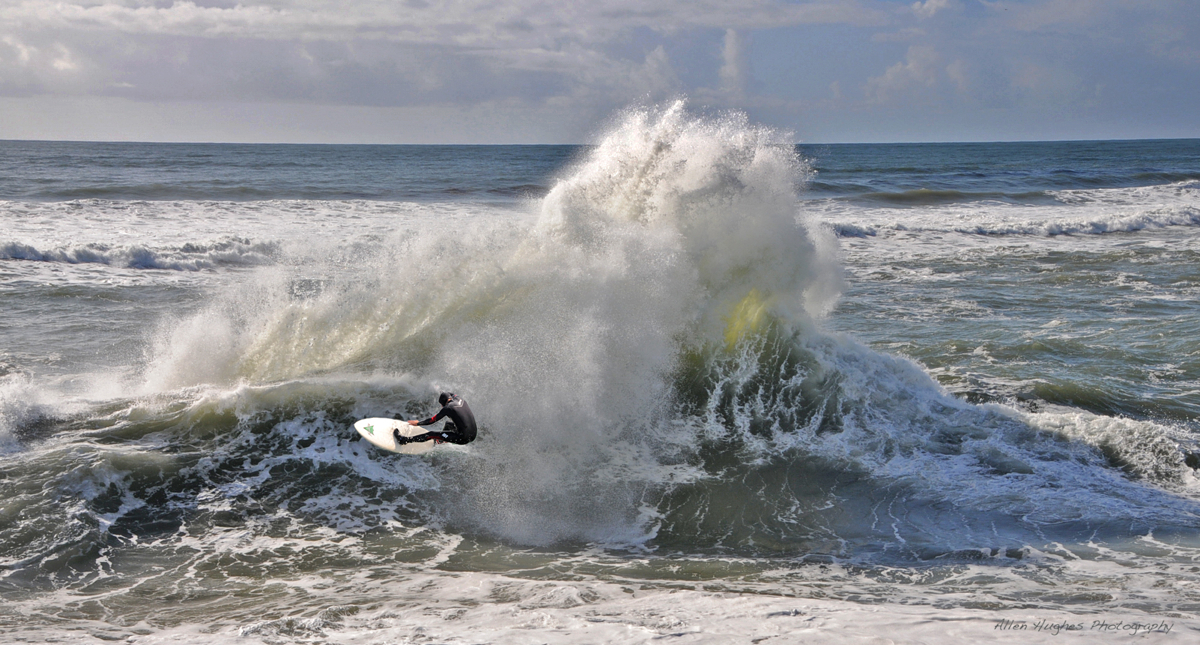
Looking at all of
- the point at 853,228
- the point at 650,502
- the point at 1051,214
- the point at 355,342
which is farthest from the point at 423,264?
the point at 1051,214

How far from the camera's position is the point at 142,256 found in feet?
63.6

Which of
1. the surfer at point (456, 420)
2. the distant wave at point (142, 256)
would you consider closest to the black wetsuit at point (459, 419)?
the surfer at point (456, 420)

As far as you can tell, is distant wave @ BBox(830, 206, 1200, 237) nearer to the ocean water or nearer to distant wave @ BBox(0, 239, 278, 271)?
the ocean water

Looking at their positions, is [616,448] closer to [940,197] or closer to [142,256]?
[142,256]

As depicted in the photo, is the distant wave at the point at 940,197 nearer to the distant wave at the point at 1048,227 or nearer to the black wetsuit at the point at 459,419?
the distant wave at the point at 1048,227

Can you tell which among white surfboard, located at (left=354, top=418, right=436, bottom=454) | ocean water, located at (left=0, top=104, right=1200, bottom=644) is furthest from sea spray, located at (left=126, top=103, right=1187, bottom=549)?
white surfboard, located at (left=354, top=418, right=436, bottom=454)

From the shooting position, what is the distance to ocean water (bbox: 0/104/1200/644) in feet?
18.9

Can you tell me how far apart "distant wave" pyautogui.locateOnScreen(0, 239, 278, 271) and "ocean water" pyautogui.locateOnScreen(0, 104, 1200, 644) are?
3774 mm

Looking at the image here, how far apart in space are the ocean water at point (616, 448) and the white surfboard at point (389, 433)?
0.50 meters

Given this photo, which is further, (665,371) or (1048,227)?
(1048,227)

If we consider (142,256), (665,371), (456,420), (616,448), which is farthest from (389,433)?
(142,256)

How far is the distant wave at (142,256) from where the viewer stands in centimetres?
1898

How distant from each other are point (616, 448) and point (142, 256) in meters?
15.4

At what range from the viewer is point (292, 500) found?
7707 mm
